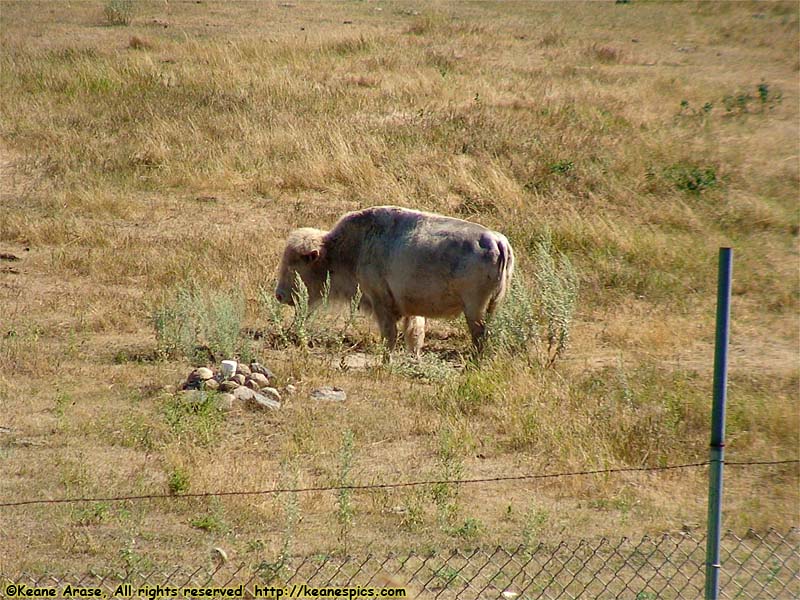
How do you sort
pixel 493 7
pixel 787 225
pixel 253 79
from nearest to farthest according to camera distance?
pixel 787 225, pixel 253 79, pixel 493 7

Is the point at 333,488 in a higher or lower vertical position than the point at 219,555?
lower

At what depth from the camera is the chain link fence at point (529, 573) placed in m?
6.55

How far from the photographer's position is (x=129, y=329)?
40.2 feet

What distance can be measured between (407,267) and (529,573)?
4.87 meters

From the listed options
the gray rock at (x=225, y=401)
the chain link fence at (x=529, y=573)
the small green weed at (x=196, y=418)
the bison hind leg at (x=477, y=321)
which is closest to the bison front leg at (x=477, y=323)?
the bison hind leg at (x=477, y=321)

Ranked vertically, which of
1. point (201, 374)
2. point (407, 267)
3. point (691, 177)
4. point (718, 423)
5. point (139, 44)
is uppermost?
point (139, 44)

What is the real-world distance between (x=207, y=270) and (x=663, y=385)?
6.23 metres

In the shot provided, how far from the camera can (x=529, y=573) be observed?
696cm

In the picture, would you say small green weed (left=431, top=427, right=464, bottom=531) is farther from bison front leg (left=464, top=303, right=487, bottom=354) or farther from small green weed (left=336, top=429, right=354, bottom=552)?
bison front leg (left=464, top=303, right=487, bottom=354)

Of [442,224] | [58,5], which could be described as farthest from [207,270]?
[58,5]

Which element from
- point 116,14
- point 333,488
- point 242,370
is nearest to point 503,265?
point 242,370

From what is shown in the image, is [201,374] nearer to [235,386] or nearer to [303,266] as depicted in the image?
[235,386]

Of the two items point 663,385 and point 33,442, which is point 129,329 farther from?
point 663,385

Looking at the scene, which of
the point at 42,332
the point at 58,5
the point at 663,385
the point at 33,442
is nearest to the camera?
the point at 33,442
